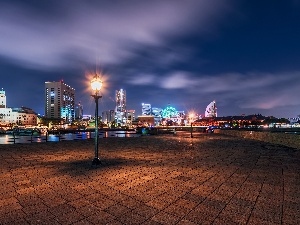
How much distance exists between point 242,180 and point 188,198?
121 inches

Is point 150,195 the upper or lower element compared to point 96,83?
lower

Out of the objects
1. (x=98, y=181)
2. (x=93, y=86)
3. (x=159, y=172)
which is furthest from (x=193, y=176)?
(x=93, y=86)

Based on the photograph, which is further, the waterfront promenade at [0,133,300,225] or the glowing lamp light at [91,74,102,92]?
the glowing lamp light at [91,74,102,92]

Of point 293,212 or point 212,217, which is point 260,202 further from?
point 212,217

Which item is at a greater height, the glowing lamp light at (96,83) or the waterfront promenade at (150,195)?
the glowing lamp light at (96,83)

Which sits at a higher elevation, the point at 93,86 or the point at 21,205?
the point at 93,86

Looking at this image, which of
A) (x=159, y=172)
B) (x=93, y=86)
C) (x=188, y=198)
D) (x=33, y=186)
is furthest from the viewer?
(x=93, y=86)

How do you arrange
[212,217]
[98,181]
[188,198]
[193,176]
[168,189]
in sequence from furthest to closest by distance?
1. [193,176]
2. [98,181]
3. [168,189]
4. [188,198]
5. [212,217]

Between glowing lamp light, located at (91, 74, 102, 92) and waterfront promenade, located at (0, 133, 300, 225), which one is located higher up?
Result: glowing lamp light, located at (91, 74, 102, 92)

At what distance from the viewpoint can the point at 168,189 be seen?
7.66 metres

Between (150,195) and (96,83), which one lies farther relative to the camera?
(96,83)

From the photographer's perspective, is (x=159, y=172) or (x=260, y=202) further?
(x=159, y=172)

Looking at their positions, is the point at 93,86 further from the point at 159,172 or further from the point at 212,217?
the point at 212,217

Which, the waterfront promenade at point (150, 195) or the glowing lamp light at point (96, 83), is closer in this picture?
the waterfront promenade at point (150, 195)
